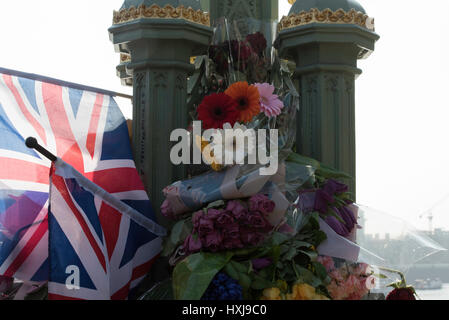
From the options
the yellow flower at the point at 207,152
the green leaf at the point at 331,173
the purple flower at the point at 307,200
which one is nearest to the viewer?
the yellow flower at the point at 207,152

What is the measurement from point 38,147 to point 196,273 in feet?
3.73

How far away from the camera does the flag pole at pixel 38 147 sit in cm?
386

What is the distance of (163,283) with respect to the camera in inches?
169

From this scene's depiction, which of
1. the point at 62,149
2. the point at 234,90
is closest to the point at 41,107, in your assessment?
the point at 62,149

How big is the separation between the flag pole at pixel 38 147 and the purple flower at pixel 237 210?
3.43 feet

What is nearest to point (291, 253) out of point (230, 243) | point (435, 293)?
point (230, 243)

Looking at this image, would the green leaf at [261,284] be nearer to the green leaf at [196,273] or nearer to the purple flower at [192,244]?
the green leaf at [196,273]

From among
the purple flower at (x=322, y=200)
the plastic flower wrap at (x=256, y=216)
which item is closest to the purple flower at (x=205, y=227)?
the plastic flower wrap at (x=256, y=216)

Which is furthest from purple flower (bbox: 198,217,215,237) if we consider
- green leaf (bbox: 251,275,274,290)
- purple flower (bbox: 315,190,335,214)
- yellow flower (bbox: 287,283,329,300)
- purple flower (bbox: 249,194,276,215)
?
purple flower (bbox: 315,190,335,214)

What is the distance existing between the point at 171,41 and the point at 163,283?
1.65m

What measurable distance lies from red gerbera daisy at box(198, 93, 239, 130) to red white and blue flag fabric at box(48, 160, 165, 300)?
0.75 meters

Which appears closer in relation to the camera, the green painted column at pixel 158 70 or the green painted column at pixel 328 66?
the green painted column at pixel 158 70

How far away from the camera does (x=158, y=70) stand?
4793 mm

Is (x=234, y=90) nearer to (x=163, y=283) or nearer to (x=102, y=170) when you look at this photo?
(x=102, y=170)
